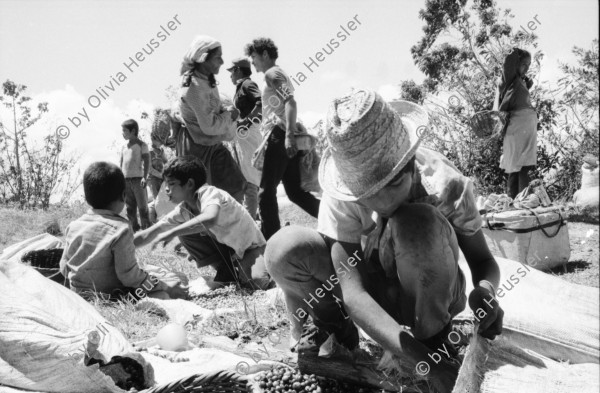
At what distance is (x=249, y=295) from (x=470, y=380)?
2.07 m

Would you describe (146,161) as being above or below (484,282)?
above

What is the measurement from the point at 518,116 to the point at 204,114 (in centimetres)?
283

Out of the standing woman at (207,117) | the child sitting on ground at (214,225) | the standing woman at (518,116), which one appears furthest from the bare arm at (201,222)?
the standing woman at (518,116)

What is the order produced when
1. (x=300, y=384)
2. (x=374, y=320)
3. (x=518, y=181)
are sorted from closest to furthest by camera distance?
(x=374, y=320) < (x=300, y=384) < (x=518, y=181)

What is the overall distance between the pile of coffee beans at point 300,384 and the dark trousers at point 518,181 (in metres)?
3.84

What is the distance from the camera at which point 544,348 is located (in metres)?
2.24

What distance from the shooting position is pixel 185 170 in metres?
3.71

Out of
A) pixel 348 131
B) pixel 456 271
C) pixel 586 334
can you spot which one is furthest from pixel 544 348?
pixel 348 131

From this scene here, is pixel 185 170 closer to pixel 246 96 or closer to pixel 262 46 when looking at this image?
pixel 262 46

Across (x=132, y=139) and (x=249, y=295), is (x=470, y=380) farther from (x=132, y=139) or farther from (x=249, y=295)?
(x=132, y=139)

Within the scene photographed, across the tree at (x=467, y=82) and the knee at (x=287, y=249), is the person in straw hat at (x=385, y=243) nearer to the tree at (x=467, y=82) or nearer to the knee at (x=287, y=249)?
the knee at (x=287, y=249)

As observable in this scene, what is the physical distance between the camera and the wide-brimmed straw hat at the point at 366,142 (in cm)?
161

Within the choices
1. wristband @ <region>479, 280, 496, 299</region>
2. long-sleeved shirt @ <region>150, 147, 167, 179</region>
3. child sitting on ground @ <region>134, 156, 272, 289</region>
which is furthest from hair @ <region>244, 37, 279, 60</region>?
long-sleeved shirt @ <region>150, 147, 167, 179</region>

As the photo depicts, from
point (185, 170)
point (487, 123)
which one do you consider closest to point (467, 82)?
point (487, 123)
